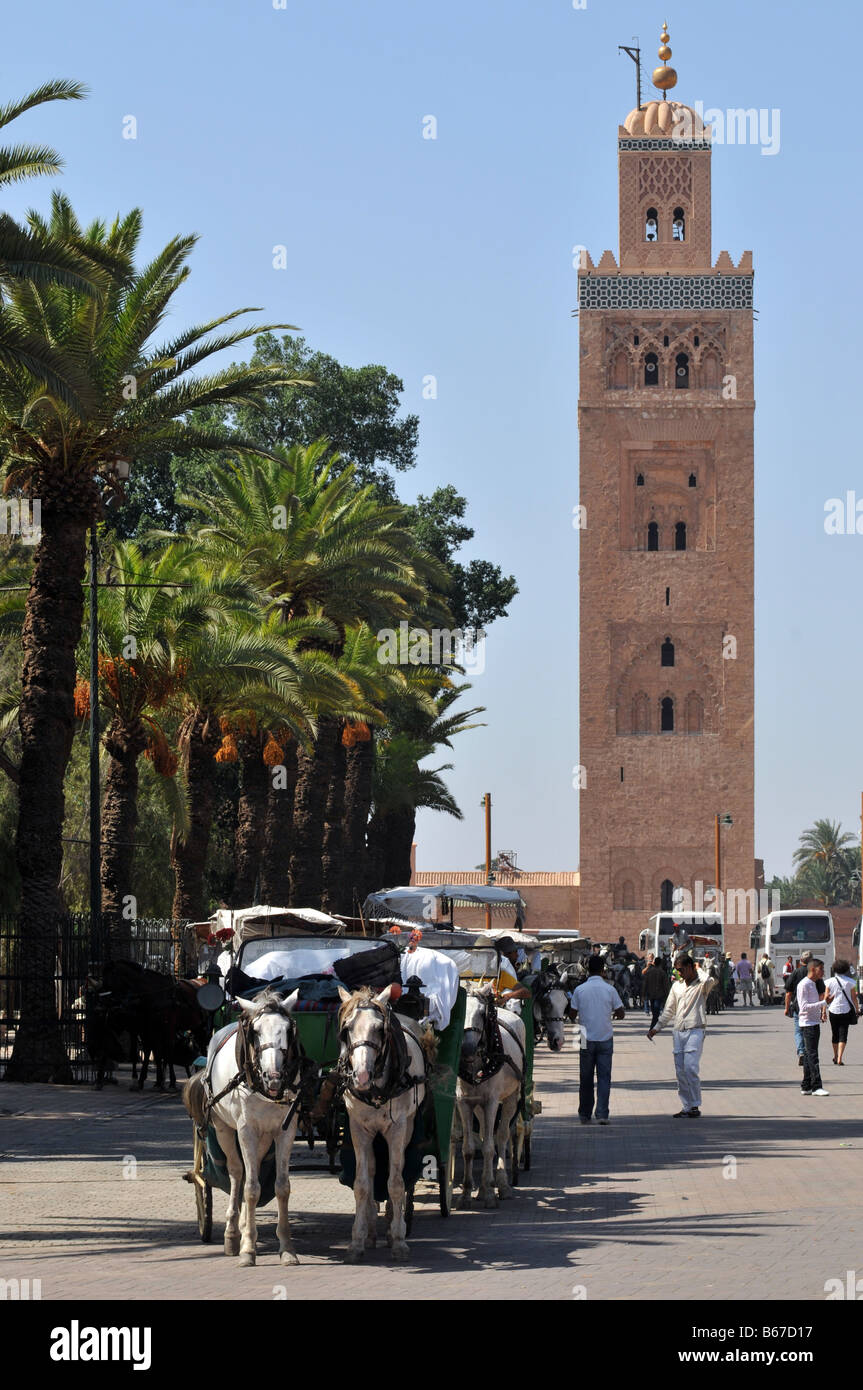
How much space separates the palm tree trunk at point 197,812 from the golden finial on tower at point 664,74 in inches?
2289

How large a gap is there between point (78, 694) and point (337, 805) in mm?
12238

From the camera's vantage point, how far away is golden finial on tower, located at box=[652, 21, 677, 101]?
80812 millimetres

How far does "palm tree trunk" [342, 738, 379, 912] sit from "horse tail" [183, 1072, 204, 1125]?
99.8 feet

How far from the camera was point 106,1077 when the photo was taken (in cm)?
2239

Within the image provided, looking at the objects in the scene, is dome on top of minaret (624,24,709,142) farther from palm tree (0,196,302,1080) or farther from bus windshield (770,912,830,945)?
palm tree (0,196,302,1080)

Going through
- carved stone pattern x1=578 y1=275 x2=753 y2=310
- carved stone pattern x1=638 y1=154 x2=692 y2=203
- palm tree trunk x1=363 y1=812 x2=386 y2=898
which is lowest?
palm tree trunk x1=363 y1=812 x2=386 y2=898

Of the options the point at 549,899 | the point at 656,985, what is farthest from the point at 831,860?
the point at 656,985

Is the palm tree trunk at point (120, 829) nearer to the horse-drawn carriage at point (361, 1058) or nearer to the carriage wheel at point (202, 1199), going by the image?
the horse-drawn carriage at point (361, 1058)

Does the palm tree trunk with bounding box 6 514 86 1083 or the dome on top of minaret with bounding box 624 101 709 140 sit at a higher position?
the dome on top of minaret with bounding box 624 101 709 140

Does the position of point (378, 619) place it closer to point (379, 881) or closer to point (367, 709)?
point (367, 709)

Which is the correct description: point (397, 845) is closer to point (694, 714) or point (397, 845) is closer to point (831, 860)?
point (694, 714)

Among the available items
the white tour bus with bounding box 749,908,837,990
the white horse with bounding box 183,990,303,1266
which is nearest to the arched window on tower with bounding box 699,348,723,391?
the white tour bus with bounding box 749,908,837,990

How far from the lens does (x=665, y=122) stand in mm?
79688

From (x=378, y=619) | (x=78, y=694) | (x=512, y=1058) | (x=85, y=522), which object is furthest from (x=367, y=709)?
(x=512, y=1058)
